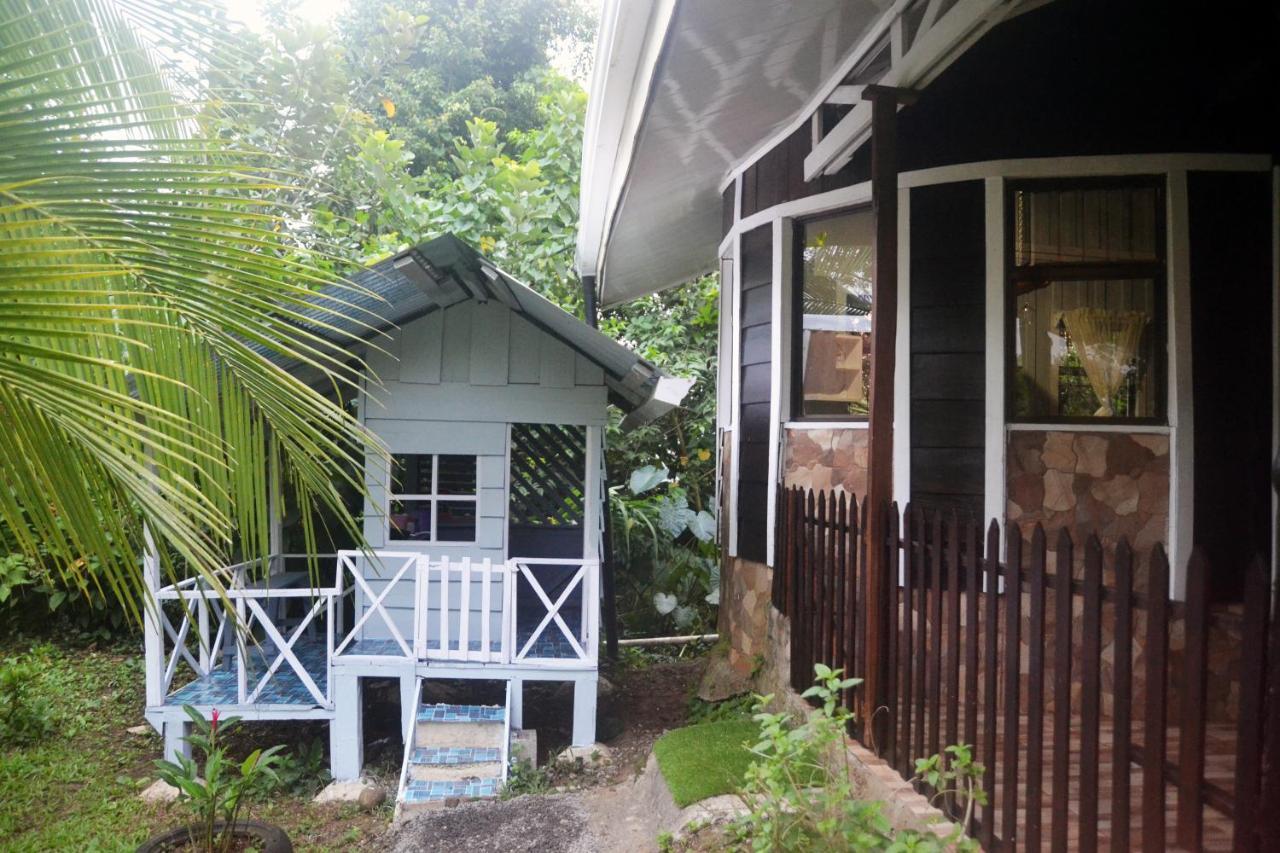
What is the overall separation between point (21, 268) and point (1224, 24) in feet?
15.9

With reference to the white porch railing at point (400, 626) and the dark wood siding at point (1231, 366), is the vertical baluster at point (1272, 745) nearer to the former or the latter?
the dark wood siding at point (1231, 366)

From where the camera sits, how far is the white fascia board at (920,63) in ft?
10.6

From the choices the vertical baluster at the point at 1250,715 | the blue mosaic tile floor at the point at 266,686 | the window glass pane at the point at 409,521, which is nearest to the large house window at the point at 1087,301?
the vertical baluster at the point at 1250,715

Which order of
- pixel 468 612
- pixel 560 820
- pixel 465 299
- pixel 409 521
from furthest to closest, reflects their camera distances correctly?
pixel 409 521, pixel 465 299, pixel 468 612, pixel 560 820

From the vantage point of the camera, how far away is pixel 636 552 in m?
10.2

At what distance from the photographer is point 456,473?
7.61 meters

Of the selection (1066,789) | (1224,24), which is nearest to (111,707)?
(1066,789)

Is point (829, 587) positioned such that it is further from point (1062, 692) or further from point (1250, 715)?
point (1250, 715)

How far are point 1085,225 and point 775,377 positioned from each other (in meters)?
1.82

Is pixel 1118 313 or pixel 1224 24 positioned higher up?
pixel 1224 24

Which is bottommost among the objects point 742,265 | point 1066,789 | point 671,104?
point 1066,789

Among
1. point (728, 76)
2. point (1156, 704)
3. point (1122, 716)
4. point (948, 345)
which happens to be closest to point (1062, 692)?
point (1122, 716)

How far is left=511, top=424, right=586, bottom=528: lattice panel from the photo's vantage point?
337 inches

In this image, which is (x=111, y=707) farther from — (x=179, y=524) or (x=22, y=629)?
(x=179, y=524)
